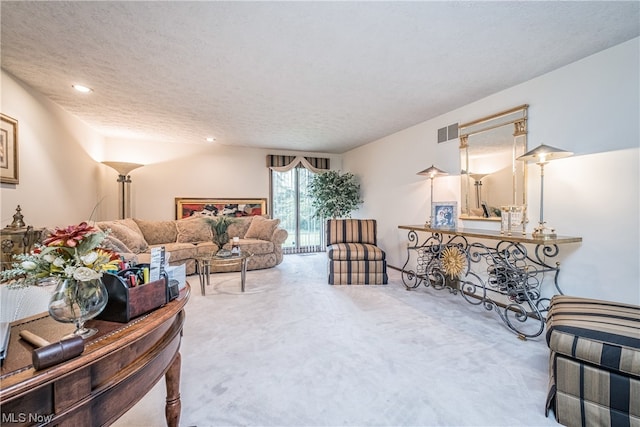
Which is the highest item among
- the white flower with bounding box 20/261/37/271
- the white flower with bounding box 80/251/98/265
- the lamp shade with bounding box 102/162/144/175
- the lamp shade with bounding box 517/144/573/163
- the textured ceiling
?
the textured ceiling

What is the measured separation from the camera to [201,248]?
4.69 metres

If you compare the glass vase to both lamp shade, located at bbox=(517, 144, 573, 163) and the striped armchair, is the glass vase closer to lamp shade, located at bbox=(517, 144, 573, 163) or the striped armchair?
lamp shade, located at bbox=(517, 144, 573, 163)

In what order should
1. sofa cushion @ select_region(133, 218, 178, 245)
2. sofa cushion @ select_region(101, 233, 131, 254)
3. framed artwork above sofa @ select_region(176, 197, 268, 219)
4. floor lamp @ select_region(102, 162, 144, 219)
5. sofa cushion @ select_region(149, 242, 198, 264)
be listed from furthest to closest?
1. framed artwork above sofa @ select_region(176, 197, 268, 219)
2. sofa cushion @ select_region(133, 218, 178, 245)
3. floor lamp @ select_region(102, 162, 144, 219)
4. sofa cushion @ select_region(149, 242, 198, 264)
5. sofa cushion @ select_region(101, 233, 131, 254)

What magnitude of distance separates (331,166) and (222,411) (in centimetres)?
582

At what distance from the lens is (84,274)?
32.3 inches

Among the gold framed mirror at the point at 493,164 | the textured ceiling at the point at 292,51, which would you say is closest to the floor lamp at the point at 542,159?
the gold framed mirror at the point at 493,164

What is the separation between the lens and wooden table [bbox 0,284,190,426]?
0.58 meters

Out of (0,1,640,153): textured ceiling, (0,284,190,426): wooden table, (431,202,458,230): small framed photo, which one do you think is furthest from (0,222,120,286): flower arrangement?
(431,202,458,230): small framed photo

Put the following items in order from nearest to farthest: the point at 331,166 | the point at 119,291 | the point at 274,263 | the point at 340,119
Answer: the point at 119,291 < the point at 340,119 < the point at 274,263 < the point at 331,166

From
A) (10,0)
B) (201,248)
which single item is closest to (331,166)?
(201,248)

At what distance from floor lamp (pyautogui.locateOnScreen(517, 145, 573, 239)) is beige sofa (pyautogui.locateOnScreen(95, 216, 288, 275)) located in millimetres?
3719

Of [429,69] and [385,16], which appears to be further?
[429,69]

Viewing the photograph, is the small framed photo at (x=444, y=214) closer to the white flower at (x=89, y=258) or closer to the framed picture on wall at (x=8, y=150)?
the white flower at (x=89, y=258)

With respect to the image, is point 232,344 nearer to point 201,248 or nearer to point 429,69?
point 201,248
